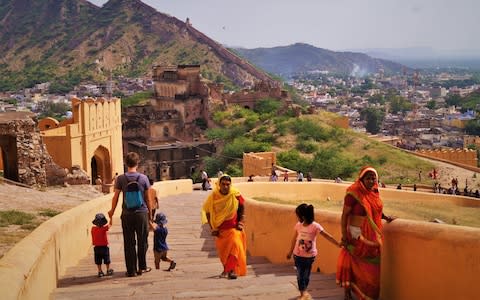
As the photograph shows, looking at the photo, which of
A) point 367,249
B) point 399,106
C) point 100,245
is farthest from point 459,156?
point 399,106

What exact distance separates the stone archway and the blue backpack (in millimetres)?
14708

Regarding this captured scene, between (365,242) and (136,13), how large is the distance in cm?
13448

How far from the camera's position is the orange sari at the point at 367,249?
447 centimetres

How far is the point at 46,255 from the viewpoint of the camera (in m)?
4.66

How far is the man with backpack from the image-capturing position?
18.5 feet

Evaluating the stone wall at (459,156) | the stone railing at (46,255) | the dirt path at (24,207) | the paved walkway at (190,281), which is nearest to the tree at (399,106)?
the stone wall at (459,156)

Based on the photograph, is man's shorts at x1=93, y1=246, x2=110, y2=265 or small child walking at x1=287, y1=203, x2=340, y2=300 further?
man's shorts at x1=93, y1=246, x2=110, y2=265

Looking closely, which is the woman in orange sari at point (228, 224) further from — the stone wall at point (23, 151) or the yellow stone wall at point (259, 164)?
the yellow stone wall at point (259, 164)

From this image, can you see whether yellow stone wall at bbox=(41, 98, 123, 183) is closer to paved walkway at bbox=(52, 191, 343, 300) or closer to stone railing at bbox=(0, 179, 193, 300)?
stone railing at bbox=(0, 179, 193, 300)

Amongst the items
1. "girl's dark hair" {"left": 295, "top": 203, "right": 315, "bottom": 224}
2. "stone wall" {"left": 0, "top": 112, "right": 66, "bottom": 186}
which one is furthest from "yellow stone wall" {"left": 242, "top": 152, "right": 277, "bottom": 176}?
"girl's dark hair" {"left": 295, "top": 203, "right": 315, "bottom": 224}

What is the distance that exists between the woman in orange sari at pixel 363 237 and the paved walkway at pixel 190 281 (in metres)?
0.26

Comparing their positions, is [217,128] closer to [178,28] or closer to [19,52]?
[178,28]

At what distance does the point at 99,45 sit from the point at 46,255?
401 feet

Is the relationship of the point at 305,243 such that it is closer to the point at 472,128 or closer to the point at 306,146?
the point at 306,146
